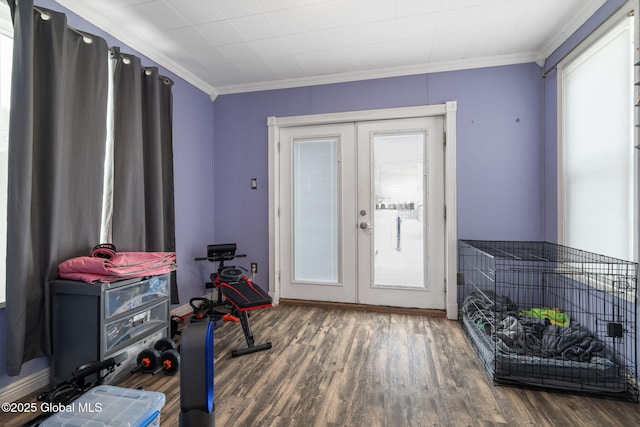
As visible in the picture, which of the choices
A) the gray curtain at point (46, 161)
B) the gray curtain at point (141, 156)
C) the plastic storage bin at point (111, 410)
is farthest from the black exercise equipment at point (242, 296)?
the plastic storage bin at point (111, 410)

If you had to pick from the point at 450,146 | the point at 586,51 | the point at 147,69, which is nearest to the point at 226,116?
the point at 147,69

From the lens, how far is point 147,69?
261cm

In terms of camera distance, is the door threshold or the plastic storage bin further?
the door threshold

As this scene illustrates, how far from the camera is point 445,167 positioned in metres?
3.09

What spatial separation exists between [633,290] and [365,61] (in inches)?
106

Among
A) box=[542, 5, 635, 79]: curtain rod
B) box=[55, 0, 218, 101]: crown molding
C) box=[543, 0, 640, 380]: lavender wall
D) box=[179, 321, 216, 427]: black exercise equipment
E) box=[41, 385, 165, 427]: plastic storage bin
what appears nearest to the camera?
box=[179, 321, 216, 427]: black exercise equipment

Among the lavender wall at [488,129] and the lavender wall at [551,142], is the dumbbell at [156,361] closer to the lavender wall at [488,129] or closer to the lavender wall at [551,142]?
the lavender wall at [488,129]

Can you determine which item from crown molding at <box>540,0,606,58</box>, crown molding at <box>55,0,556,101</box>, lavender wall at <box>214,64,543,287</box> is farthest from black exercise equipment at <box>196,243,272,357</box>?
crown molding at <box>540,0,606,58</box>

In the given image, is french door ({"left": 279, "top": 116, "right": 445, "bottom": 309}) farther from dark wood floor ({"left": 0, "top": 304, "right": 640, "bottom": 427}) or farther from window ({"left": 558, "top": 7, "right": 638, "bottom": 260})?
window ({"left": 558, "top": 7, "right": 638, "bottom": 260})

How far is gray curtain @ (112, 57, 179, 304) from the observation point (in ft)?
7.70

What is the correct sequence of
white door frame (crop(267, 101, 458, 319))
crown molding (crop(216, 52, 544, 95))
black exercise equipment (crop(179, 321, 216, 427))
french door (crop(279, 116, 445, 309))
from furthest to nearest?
1. french door (crop(279, 116, 445, 309))
2. white door frame (crop(267, 101, 458, 319))
3. crown molding (crop(216, 52, 544, 95))
4. black exercise equipment (crop(179, 321, 216, 427))

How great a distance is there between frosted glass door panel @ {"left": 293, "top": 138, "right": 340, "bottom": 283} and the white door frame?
0.22 m

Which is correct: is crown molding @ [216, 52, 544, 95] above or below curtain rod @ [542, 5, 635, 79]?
above

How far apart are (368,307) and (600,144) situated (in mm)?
2392
